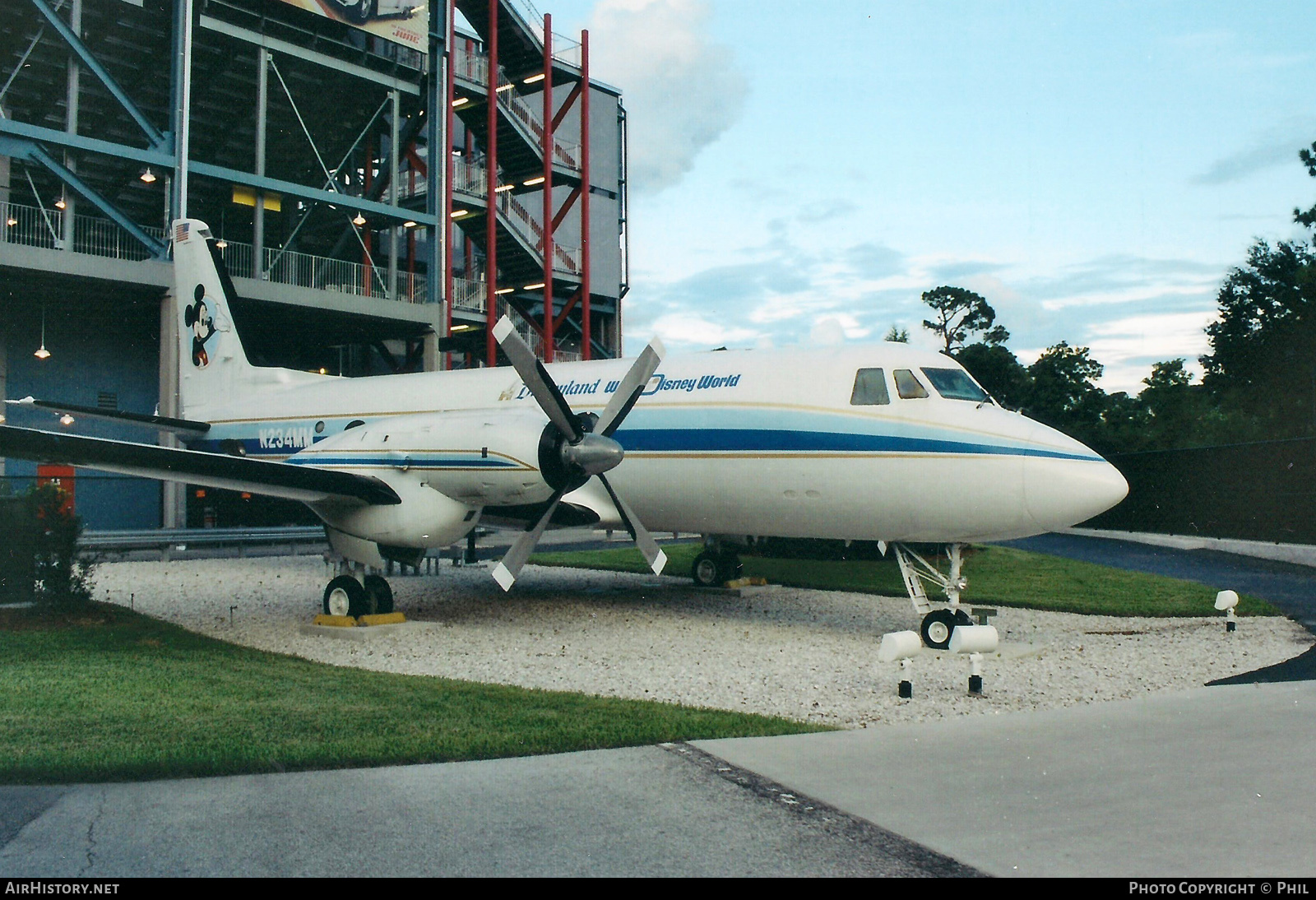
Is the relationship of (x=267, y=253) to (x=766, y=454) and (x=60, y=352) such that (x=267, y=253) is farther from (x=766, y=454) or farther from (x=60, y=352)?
(x=766, y=454)

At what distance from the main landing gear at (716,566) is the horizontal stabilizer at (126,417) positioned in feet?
33.9

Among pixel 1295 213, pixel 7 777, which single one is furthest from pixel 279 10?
pixel 1295 213

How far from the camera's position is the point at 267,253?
36250 mm

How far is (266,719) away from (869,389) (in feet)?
26.3

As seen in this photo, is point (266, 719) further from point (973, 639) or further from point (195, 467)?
point (973, 639)

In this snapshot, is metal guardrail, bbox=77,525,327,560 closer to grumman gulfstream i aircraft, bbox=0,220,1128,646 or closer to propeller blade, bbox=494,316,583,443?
grumman gulfstream i aircraft, bbox=0,220,1128,646

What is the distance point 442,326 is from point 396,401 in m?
15.6

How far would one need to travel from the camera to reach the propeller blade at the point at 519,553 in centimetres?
1095

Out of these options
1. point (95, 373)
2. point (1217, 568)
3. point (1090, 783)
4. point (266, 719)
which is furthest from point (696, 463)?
point (95, 373)

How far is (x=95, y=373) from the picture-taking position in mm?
30500

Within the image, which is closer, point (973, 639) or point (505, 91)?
point (973, 639)

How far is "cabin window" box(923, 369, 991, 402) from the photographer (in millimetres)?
11727

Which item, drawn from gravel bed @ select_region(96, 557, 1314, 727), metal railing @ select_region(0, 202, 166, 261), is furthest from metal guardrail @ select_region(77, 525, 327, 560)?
metal railing @ select_region(0, 202, 166, 261)

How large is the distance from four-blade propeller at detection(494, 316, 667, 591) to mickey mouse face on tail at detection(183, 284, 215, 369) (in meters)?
11.2
